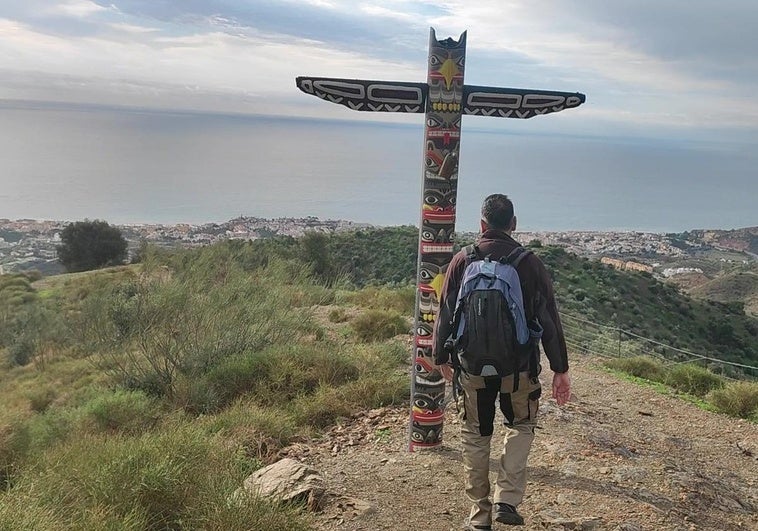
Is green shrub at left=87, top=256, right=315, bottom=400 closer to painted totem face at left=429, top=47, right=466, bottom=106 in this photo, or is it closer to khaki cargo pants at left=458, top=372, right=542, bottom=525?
khaki cargo pants at left=458, top=372, right=542, bottom=525

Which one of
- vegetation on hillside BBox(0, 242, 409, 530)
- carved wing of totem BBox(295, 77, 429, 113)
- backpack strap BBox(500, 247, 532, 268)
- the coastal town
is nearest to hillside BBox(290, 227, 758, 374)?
the coastal town

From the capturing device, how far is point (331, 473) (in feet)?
14.8

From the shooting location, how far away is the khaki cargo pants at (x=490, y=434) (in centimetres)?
327

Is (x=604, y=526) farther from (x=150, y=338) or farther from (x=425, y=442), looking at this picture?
(x=150, y=338)

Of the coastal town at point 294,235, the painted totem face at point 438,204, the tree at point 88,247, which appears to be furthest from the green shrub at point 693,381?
the tree at point 88,247

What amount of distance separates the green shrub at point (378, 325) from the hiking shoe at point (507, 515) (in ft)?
20.9

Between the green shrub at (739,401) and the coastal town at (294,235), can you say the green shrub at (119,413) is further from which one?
the coastal town at (294,235)

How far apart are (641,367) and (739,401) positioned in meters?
2.10

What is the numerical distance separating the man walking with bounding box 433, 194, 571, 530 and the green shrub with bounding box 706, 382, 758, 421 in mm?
4881

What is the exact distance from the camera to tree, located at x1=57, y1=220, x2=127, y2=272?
31.4 metres

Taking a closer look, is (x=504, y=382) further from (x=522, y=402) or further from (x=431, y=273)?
(x=431, y=273)

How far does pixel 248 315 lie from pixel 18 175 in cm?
4628

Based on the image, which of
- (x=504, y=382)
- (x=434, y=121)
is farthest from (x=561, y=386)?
(x=434, y=121)

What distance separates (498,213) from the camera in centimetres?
331
